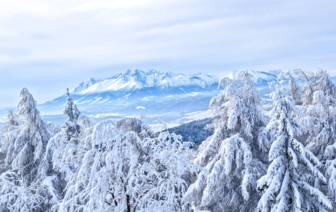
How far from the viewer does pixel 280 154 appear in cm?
1098

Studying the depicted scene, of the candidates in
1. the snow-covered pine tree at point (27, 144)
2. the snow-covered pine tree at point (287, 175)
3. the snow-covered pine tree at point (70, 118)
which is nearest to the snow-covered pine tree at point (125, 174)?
the snow-covered pine tree at point (287, 175)

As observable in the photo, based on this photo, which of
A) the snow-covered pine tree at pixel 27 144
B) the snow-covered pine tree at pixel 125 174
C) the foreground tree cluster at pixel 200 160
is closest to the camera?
the snow-covered pine tree at pixel 125 174

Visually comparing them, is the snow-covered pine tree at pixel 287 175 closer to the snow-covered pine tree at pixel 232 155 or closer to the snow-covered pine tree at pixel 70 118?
the snow-covered pine tree at pixel 232 155

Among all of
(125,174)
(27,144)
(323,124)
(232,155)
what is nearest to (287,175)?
(232,155)

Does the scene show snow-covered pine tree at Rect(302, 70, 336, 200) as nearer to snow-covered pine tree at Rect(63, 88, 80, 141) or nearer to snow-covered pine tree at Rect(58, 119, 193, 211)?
snow-covered pine tree at Rect(58, 119, 193, 211)

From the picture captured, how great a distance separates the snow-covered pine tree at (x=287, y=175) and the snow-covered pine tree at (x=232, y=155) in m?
3.13

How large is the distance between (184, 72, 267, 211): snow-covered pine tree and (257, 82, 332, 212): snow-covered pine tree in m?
3.13

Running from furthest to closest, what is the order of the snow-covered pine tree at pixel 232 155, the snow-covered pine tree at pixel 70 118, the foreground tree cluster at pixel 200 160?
the snow-covered pine tree at pixel 70 118, the snow-covered pine tree at pixel 232 155, the foreground tree cluster at pixel 200 160

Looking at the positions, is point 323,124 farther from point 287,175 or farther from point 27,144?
point 27,144

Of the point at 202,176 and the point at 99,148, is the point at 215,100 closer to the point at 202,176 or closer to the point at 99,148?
the point at 202,176

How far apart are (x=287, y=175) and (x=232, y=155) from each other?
148 inches

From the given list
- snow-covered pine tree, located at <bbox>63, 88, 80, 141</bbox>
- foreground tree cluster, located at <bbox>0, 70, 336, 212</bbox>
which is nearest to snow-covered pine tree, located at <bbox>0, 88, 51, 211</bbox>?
foreground tree cluster, located at <bbox>0, 70, 336, 212</bbox>

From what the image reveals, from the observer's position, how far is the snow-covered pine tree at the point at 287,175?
35.1 ft

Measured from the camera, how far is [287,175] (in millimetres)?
10883
